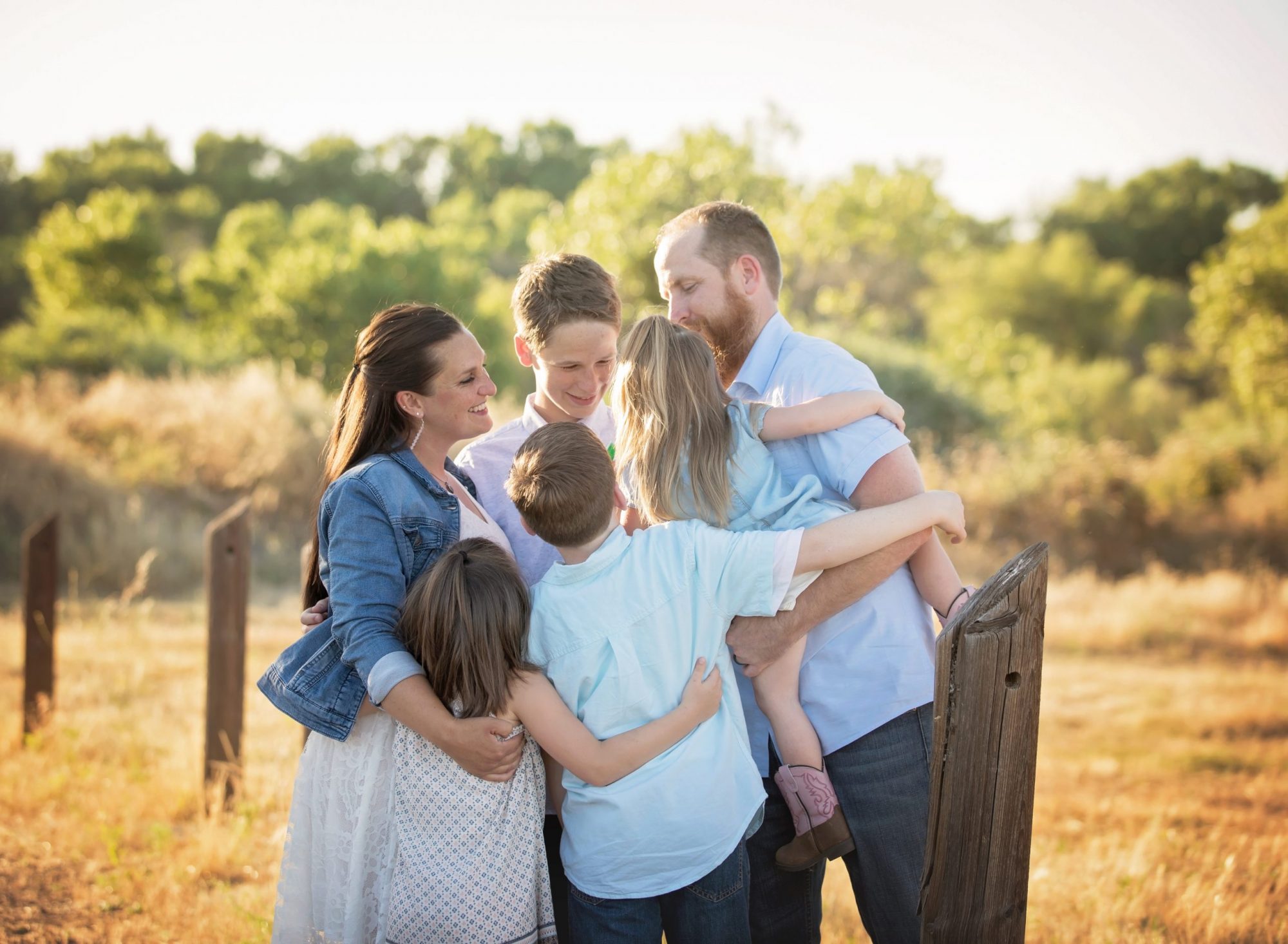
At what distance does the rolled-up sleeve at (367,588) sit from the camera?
2.19 metres

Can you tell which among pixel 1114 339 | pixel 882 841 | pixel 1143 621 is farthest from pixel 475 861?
pixel 1114 339

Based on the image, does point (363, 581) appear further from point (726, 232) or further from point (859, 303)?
point (859, 303)

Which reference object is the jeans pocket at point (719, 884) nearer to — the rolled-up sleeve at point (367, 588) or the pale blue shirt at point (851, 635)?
the pale blue shirt at point (851, 635)

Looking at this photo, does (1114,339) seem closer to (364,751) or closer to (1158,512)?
(1158,512)

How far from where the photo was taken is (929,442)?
21.2 metres

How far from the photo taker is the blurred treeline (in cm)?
1702

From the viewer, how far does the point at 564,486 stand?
2.21 m

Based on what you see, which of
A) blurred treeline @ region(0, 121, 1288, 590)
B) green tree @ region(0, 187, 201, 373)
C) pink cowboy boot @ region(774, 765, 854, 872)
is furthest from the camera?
green tree @ region(0, 187, 201, 373)

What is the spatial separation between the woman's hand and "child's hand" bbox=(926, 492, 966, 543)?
1.11 meters

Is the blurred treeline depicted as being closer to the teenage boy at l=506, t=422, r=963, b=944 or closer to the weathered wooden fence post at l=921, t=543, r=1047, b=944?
the teenage boy at l=506, t=422, r=963, b=944

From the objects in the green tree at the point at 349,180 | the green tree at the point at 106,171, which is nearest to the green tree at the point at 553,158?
the green tree at the point at 349,180

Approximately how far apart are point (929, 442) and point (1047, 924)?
18.0m

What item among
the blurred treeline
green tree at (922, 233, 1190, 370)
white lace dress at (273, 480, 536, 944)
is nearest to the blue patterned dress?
white lace dress at (273, 480, 536, 944)

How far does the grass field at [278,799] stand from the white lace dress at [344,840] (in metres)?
1.37
